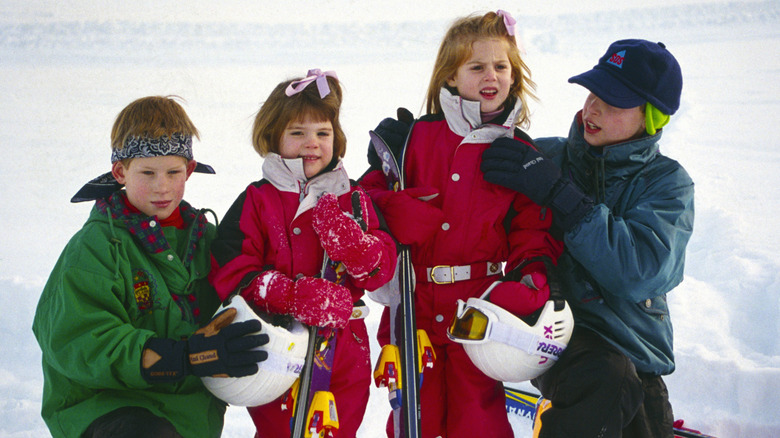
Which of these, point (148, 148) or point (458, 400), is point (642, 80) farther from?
point (148, 148)

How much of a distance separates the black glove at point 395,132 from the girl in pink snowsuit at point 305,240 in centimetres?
21

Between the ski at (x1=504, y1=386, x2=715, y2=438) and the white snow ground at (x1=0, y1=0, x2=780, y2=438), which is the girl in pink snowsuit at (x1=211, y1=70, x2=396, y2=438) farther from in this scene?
the white snow ground at (x1=0, y1=0, x2=780, y2=438)

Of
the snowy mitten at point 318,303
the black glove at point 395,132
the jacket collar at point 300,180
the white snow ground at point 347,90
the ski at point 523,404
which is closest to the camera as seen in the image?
the snowy mitten at point 318,303

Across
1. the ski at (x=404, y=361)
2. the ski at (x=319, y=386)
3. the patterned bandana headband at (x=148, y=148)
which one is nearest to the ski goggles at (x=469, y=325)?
the ski at (x=404, y=361)

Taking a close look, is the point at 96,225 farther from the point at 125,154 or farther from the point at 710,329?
the point at 710,329

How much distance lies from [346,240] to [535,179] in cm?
→ 67

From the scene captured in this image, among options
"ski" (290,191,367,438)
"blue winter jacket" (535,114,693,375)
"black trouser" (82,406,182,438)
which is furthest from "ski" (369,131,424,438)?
"black trouser" (82,406,182,438)

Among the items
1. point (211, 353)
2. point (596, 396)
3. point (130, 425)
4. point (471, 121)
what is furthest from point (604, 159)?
point (130, 425)

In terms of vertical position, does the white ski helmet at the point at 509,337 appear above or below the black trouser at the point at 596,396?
above

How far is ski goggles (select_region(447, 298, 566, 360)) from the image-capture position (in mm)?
1958

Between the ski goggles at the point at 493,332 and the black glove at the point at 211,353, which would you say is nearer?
the black glove at the point at 211,353

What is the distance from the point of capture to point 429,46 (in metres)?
6.09

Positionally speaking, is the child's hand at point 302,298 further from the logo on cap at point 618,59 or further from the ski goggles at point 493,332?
the logo on cap at point 618,59

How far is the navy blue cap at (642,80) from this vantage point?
85.9 inches
